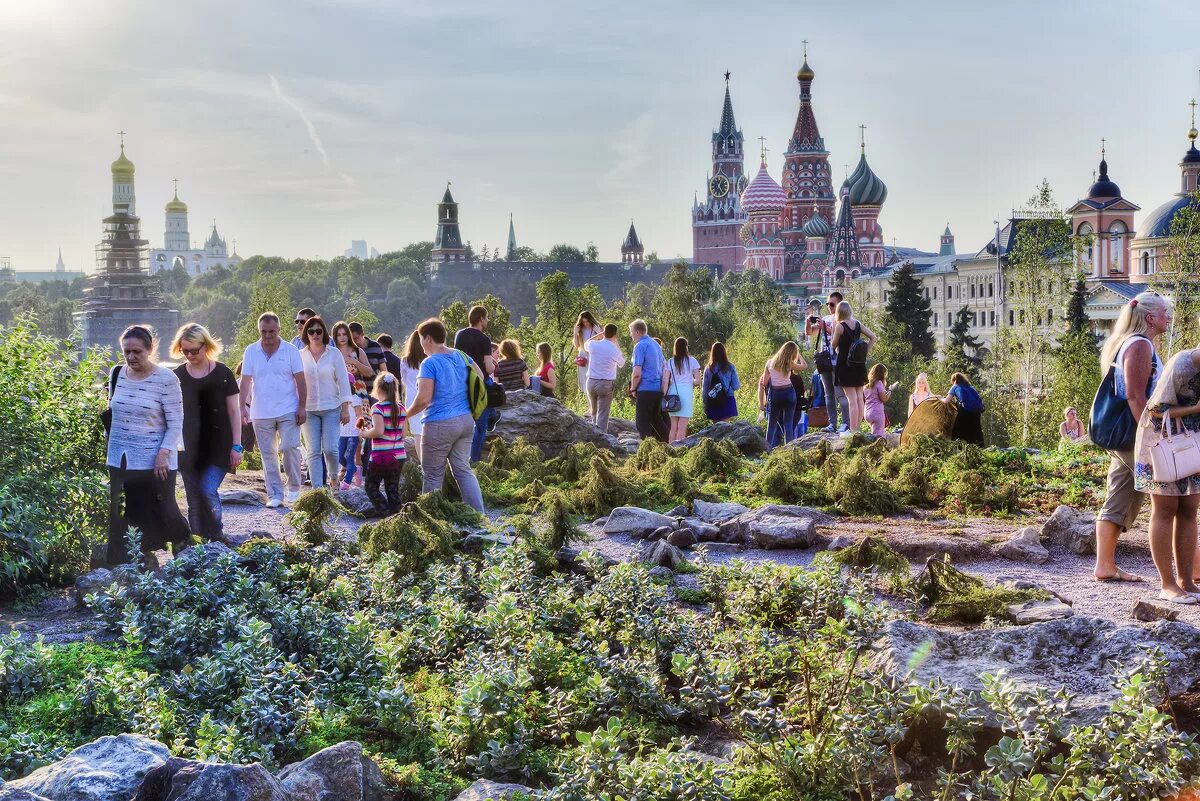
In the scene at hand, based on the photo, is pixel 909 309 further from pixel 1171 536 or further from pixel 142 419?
pixel 142 419

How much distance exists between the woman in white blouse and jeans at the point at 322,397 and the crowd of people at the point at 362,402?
0.01 metres

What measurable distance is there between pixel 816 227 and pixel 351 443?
3919 inches

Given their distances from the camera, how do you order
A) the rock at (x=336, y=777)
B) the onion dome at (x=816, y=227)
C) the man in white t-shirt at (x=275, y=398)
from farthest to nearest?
the onion dome at (x=816, y=227) → the man in white t-shirt at (x=275, y=398) → the rock at (x=336, y=777)

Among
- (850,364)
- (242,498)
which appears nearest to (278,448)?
(242,498)

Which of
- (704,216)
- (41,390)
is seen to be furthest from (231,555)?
(704,216)

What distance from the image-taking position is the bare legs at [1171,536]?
20.3ft

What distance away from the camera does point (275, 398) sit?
30.7ft

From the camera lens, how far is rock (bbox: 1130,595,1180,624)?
18.5ft

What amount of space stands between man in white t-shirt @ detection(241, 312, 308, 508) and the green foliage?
69.2 inches

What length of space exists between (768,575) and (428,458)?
313 cm

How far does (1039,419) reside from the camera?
1242 inches

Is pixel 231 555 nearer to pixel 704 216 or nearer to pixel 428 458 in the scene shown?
pixel 428 458

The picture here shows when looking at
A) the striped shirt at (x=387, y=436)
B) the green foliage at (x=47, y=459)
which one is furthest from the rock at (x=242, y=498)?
the green foliage at (x=47, y=459)

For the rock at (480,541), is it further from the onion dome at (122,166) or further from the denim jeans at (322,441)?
the onion dome at (122,166)
